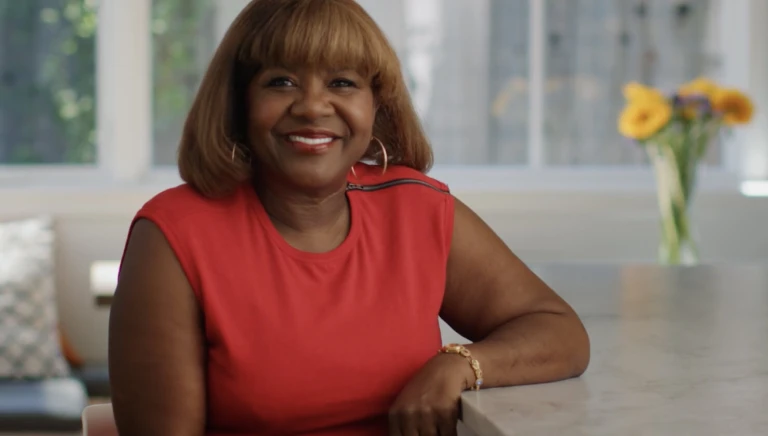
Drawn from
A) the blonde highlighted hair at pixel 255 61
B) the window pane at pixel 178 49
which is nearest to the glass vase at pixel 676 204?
the window pane at pixel 178 49

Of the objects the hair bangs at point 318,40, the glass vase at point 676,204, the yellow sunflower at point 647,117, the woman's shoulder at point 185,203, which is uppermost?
the hair bangs at point 318,40

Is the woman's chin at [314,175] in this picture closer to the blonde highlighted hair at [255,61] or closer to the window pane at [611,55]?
the blonde highlighted hair at [255,61]

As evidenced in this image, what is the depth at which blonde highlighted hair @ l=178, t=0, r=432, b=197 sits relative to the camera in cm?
128

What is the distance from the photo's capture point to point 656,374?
3.77ft

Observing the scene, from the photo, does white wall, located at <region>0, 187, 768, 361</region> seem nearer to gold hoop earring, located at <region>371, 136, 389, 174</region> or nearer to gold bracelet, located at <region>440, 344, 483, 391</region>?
A: gold hoop earring, located at <region>371, 136, 389, 174</region>

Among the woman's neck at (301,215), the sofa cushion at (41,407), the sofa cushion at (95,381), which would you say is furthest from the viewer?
the sofa cushion at (95,381)

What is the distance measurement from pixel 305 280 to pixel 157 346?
0.19 m

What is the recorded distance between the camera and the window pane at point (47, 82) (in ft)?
Answer: 13.0

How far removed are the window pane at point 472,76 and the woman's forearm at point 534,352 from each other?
2.80 meters

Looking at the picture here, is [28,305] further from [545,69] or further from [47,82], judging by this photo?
[545,69]

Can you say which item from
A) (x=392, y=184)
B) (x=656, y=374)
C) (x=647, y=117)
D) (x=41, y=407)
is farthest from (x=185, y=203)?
Result: (x=647, y=117)

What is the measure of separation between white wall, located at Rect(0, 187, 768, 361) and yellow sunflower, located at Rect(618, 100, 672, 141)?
62 cm

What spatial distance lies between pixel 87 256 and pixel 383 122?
8.24ft

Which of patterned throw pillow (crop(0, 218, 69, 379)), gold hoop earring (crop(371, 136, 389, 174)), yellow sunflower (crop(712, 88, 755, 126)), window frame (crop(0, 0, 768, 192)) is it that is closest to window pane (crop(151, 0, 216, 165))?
window frame (crop(0, 0, 768, 192))
